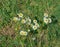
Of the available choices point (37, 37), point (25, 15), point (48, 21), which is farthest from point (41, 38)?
point (25, 15)

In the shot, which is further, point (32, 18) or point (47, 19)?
point (32, 18)

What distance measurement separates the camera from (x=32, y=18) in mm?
4301

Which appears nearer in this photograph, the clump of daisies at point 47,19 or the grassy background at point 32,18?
the grassy background at point 32,18

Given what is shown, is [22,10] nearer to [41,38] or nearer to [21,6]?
[21,6]

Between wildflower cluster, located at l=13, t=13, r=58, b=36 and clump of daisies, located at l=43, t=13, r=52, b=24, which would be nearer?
wildflower cluster, located at l=13, t=13, r=58, b=36

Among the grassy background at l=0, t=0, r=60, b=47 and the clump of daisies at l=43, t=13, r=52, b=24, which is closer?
the grassy background at l=0, t=0, r=60, b=47

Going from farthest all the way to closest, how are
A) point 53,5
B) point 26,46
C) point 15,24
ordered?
1. point 53,5
2. point 15,24
3. point 26,46

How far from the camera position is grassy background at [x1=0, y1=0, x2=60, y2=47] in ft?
13.0

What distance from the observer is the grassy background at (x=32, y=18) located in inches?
156

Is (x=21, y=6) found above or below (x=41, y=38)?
above

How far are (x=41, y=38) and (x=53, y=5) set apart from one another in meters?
0.78

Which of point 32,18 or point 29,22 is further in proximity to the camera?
point 32,18

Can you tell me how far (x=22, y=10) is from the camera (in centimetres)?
453

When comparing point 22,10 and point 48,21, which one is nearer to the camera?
point 48,21
